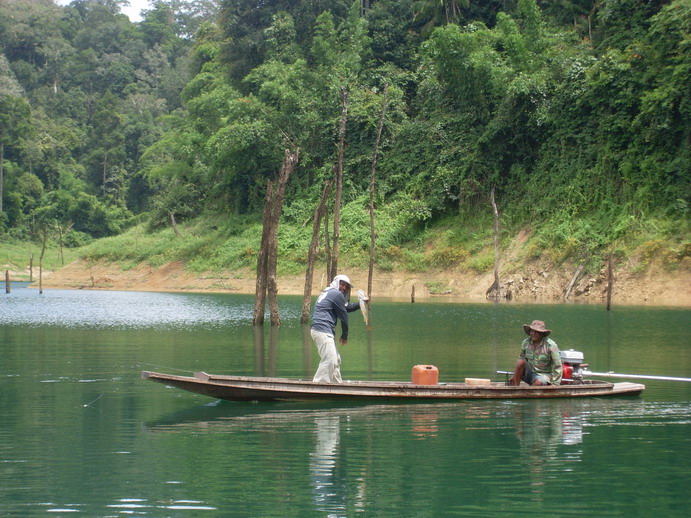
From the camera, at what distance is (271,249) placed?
94.7 ft

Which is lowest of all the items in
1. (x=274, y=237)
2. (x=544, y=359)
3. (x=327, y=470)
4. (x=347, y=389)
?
(x=327, y=470)

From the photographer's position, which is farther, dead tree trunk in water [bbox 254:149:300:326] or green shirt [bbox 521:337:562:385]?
dead tree trunk in water [bbox 254:149:300:326]

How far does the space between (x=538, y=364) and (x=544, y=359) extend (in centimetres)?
14

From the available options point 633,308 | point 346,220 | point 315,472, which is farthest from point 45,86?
point 315,472

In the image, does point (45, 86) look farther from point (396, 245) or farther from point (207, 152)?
point (396, 245)

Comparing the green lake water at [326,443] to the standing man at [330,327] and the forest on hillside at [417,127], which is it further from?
the forest on hillside at [417,127]

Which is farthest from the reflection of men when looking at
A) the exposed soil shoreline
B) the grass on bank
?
the grass on bank

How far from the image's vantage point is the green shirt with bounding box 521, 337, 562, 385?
14.7 meters

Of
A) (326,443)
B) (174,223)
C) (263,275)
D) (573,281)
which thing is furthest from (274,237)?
(174,223)

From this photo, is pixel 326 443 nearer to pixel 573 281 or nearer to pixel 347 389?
pixel 347 389

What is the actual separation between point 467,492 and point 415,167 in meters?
46.1

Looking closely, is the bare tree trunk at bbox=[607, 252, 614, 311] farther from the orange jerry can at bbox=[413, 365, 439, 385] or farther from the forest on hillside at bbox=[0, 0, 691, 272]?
the orange jerry can at bbox=[413, 365, 439, 385]

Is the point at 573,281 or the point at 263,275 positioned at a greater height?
the point at 573,281

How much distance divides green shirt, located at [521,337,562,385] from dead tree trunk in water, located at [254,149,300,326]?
1491cm
